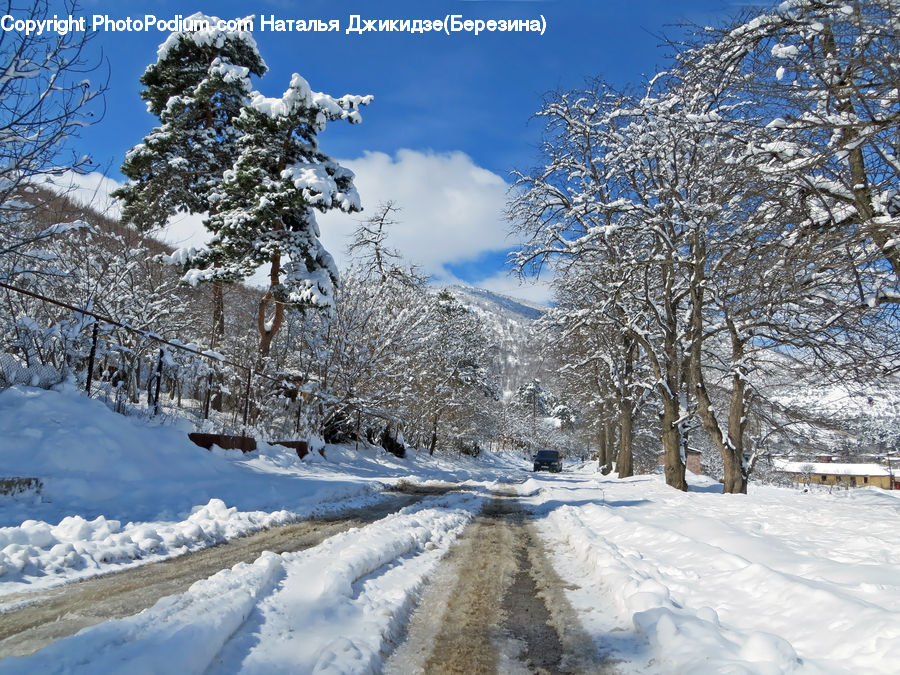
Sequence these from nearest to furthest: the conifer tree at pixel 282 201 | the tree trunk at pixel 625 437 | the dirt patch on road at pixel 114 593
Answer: the dirt patch on road at pixel 114 593
the conifer tree at pixel 282 201
the tree trunk at pixel 625 437

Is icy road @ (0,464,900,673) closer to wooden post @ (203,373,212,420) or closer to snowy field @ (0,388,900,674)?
snowy field @ (0,388,900,674)

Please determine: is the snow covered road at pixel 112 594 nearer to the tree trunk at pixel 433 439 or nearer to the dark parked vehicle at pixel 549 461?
the tree trunk at pixel 433 439

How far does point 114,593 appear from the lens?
13.9 feet

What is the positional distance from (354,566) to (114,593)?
1.90 m

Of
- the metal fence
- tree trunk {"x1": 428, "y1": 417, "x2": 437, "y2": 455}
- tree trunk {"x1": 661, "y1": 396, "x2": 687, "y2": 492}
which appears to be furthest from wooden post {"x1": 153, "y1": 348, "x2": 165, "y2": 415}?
tree trunk {"x1": 428, "y1": 417, "x2": 437, "y2": 455}

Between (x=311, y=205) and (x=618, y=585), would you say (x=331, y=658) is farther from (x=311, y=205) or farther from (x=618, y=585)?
(x=311, y=205)

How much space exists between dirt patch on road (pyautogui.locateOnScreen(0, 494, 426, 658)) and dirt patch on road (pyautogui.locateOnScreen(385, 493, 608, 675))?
1901mm

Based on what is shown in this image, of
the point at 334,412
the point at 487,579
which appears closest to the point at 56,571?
the point at 487,579

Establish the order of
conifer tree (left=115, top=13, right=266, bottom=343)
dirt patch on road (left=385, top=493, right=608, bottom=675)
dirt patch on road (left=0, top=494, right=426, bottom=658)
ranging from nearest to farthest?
dirt patch on road (left=0, top=494, right=426, bottom=658), dirt patch on road (left=385, top=493, right=608, bottom=675), conifer tree (left=115, top=13, right=266, bottom=343)

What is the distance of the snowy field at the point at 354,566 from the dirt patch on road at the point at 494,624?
166mm

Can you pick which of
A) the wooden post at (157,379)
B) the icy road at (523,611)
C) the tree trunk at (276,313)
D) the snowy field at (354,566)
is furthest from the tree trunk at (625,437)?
the wooden post at (157,379)

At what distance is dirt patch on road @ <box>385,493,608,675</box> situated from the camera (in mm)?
3504

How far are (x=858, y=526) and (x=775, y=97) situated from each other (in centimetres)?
636

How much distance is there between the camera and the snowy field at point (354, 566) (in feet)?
10.6
